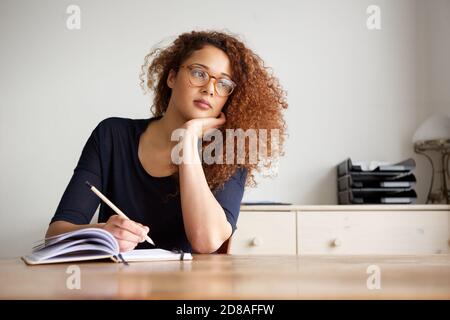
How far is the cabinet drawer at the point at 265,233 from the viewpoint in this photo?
235 centimetres

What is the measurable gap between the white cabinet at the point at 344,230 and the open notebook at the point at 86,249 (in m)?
1.37

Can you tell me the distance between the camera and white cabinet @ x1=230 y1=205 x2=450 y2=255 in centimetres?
236

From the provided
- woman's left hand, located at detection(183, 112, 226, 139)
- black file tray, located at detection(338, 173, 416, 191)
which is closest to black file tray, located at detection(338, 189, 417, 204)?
black file tray, located at detection(338, 173, 416, 191)

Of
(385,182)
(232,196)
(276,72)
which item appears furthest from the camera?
(276,72)

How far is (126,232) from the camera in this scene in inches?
41.1

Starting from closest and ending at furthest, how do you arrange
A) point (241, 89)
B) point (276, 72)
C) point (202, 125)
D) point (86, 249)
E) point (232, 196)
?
point (86, 249) → point (232, 196) → point (202, 125) → point (241, 89) → point (276, 72)

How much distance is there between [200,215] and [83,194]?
1.06 feet

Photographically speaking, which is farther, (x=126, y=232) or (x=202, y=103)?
(x=202, y=103)

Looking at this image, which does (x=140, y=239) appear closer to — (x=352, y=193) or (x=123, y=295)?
(x=123, y=295)

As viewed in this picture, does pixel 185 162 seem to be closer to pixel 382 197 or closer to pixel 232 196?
pixel 232 196

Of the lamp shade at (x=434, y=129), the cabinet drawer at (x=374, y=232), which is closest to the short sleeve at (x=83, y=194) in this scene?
the cabinet drawer at (x=374, y=232)

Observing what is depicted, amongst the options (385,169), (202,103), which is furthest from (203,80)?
(385,169)
